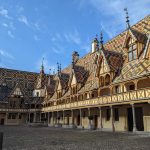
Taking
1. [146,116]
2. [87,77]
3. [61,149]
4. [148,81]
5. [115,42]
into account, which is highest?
[115,42]

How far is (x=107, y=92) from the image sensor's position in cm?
2823

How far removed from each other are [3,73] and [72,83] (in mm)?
31379

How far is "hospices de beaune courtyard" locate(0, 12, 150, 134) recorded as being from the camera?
22.1 metres

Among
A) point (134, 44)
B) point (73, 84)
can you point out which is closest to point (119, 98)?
point (134, 44)

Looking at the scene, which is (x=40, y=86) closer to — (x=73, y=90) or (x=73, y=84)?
(x=73, y=90)

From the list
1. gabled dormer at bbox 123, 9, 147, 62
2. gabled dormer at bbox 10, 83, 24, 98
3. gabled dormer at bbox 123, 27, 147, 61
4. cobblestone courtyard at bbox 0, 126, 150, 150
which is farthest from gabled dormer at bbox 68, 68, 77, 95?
gabled dormer at bbox 10, 83, 24, 98

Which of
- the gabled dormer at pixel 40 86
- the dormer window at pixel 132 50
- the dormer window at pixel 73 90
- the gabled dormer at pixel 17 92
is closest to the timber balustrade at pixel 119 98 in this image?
the dormer window at pixel 73 90

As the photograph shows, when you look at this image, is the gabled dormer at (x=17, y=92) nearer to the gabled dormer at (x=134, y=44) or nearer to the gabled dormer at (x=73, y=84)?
the gabled dormer at (x=73, y=84)

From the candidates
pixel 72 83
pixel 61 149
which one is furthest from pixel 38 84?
pixel 61 149

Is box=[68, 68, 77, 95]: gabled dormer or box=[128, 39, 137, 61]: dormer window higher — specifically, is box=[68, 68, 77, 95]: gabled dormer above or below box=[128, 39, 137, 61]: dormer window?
below

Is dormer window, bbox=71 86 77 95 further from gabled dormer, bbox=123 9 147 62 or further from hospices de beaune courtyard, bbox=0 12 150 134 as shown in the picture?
gabled dormer, bbox=123 9 147 62

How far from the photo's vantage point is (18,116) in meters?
54.5

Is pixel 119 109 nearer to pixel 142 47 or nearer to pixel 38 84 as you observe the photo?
pixel 142 47

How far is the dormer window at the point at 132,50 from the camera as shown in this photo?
83.1 feet
